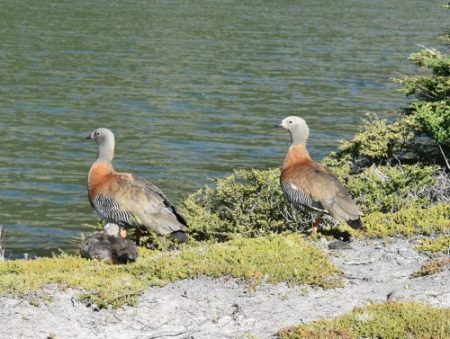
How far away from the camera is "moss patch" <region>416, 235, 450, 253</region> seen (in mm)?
11992

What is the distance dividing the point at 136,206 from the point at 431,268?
4362mm

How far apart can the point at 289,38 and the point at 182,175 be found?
97.9 feet

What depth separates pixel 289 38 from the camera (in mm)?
54594

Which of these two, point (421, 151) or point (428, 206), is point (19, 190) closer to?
point (421, 151)

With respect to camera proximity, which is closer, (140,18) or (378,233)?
(378,233)

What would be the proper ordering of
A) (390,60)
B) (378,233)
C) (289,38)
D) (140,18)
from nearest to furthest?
(378,233)
(390,60)
(289,38)
(140,18)

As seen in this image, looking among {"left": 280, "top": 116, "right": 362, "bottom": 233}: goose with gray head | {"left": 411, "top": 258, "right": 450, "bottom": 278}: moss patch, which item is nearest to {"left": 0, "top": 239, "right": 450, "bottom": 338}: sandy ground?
{"left": 411, "top": 258, "right": 450, "bottom": 278}: moss patch

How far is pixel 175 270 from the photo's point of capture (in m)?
11.0

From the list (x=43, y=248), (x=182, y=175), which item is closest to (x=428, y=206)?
(x=43, y=248)

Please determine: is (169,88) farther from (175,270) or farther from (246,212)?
(175,270)

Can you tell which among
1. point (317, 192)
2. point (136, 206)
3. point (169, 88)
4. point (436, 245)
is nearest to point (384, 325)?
point (436, 245)

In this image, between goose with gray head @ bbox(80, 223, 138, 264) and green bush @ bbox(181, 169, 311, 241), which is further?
green bush @ bbox(181, 169, 311, 241)

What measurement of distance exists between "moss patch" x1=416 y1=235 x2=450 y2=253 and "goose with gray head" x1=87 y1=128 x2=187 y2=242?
3.30 meters

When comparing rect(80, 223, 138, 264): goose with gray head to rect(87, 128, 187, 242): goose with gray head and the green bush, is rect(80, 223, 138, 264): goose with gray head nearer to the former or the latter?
rect(87, 128, 187, 242): goose with gray head
